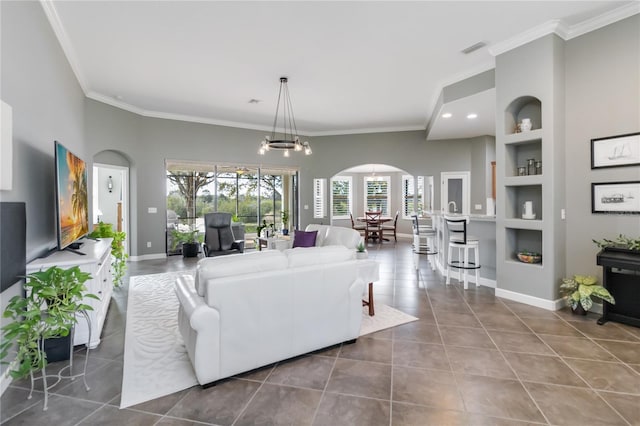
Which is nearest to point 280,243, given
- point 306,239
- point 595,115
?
point 306,239

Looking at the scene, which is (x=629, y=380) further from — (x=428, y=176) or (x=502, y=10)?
(x=428, y=176)

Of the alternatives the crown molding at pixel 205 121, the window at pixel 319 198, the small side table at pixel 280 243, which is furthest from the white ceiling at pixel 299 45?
the window at pixel 319 198

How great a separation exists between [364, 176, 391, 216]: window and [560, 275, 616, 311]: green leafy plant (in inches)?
348

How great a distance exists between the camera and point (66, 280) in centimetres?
227

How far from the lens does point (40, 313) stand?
2.12m

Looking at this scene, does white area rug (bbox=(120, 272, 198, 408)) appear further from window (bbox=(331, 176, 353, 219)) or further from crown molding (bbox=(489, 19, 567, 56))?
window (bbox=(331, 176, 353, 219))

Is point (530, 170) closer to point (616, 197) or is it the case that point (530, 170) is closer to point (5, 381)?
point (616, 197)

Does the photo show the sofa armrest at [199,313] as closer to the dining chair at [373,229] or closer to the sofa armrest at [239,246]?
the sofa armrest at [239,246]

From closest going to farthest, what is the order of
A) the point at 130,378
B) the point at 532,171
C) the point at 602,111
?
the point at 130,378, the point at 602,111, the point at 532,171

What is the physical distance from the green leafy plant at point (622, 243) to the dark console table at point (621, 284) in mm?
67

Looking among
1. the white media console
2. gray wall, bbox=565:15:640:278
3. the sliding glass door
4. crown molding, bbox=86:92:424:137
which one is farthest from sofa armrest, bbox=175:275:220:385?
crown molding, bbox=86:92:424:137


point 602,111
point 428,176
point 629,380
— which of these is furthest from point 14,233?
point 428,176

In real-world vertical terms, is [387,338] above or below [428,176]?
below

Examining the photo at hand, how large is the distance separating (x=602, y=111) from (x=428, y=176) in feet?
16.7
